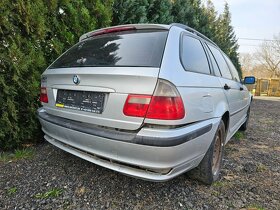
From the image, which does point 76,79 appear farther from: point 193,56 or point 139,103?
point 193,56

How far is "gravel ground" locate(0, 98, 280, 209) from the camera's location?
2.19m

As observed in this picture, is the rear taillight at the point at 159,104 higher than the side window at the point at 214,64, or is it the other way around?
the side window at the point at 214,64

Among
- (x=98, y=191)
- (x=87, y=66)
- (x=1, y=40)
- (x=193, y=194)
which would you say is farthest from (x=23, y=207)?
(x=1, y=40)

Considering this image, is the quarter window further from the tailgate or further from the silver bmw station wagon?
the tailgate

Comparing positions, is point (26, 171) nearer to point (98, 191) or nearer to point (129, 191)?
point (98, 191)

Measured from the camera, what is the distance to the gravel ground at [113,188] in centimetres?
219

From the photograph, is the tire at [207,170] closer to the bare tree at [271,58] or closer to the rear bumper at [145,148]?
the rear bumper at [145,148]

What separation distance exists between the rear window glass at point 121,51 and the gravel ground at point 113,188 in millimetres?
1188

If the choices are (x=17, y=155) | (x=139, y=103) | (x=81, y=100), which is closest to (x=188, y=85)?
(x=139, y=103)

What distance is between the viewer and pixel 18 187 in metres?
2.41

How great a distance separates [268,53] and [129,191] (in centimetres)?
4692

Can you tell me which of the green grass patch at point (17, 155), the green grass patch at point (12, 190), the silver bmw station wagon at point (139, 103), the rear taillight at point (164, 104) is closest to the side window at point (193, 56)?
the silver bmw station wagon at point (139, 103)

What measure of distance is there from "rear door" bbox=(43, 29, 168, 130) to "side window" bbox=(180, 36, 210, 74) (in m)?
0.25

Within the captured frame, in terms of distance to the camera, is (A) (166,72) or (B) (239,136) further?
(B) (239,136)
